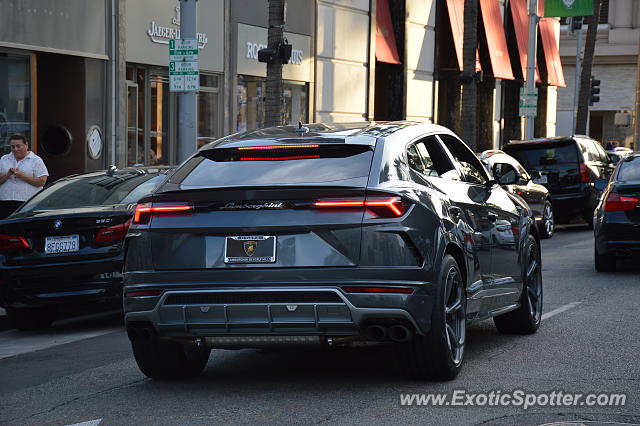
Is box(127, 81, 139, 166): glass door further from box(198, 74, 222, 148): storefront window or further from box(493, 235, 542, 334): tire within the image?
box(493, 235, 542, 334): tire

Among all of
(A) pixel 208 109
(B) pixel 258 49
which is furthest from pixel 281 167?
(B) pixel 258 49

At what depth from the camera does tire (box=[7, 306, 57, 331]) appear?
1184 cm

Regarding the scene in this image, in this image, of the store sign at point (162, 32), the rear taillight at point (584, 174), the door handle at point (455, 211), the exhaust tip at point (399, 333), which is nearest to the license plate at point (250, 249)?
the exhaust tip at point (399, 333)

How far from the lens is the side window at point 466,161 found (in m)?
9.05

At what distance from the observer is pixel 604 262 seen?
15461 millimetres

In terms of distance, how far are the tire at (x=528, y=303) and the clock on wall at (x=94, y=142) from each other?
39.8ft

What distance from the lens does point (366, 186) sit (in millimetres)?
7219

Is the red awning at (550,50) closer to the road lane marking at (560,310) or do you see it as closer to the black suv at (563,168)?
the black suv at (563,168)

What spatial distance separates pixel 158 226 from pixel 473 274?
2.20 meters

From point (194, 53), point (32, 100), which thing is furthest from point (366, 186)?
point (32, 100)

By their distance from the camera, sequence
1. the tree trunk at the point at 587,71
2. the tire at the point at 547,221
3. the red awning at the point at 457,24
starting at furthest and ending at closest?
the tree trunk at the point at 587,71, the red awning at the point at 457,24, the tire at the point at 547,221

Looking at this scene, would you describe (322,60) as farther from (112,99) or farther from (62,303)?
(62,303)

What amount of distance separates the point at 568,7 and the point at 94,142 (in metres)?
15.8

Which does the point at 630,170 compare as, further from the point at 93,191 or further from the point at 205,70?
the point at 205,70
